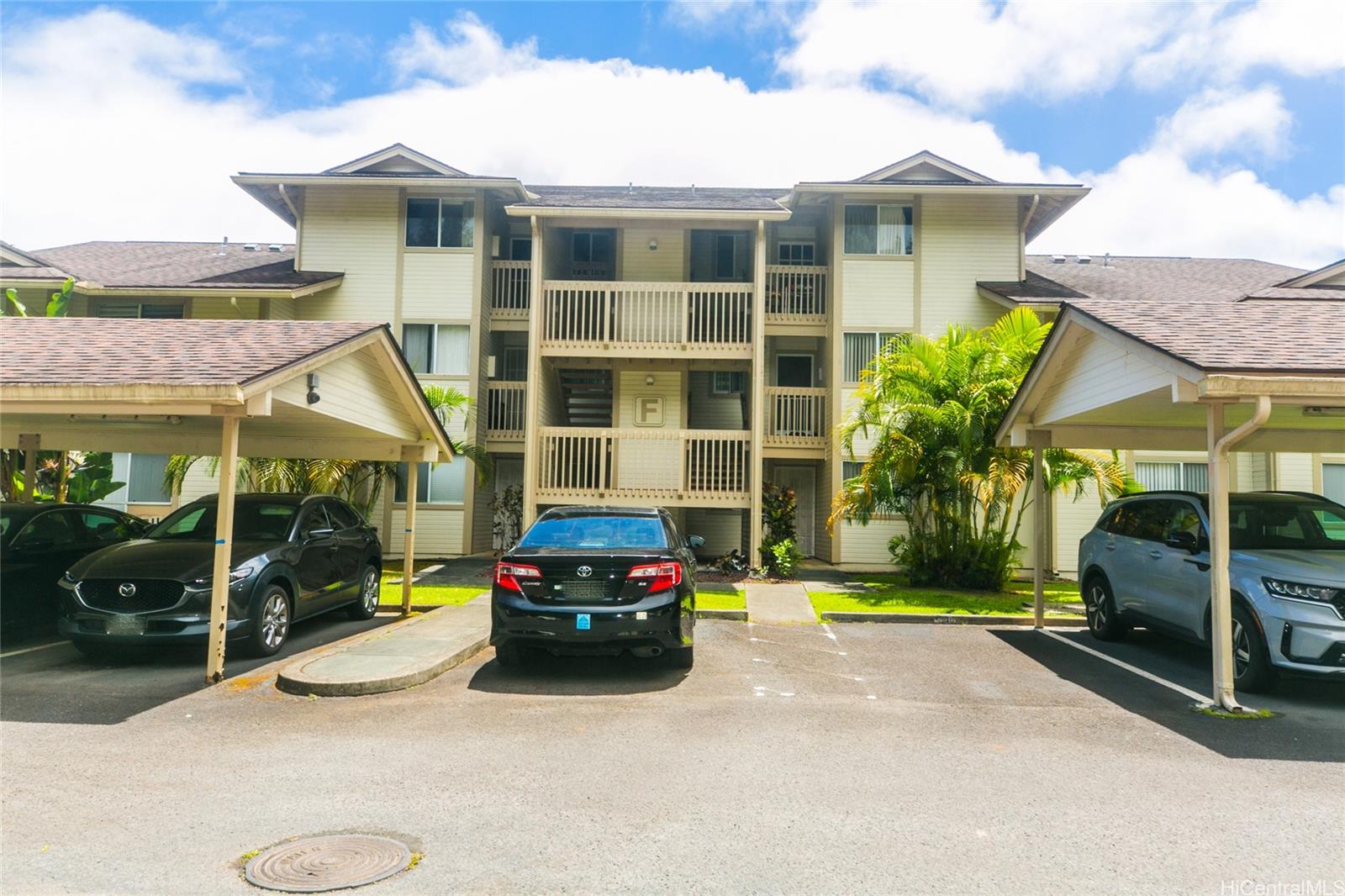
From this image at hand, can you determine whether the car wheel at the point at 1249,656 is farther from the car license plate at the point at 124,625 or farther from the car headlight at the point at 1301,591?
the car license plate at the point at 124,625

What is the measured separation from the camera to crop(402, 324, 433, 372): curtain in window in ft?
62.8

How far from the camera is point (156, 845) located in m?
4.10

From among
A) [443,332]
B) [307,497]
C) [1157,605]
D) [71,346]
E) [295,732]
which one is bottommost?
[295,732]

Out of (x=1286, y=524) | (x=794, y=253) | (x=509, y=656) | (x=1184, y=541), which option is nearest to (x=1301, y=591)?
(x=1184, y=541)

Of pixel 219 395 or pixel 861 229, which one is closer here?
pixel 219 395

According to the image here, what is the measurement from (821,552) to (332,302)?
1270 centimetres

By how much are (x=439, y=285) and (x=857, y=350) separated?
31.5 feet

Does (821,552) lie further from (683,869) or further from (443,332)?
(683,869)

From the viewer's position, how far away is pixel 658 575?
7.60 meters

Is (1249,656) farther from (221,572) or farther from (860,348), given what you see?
(860,348)

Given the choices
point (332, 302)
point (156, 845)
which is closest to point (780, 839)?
point (156, 845)

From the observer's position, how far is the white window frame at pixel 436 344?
19047 mm

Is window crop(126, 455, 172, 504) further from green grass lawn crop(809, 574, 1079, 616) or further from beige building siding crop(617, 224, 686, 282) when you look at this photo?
green grass lawn crop(809, 574, 1079, 616)

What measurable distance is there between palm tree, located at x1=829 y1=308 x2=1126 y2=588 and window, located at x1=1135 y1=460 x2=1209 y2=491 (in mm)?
3587
